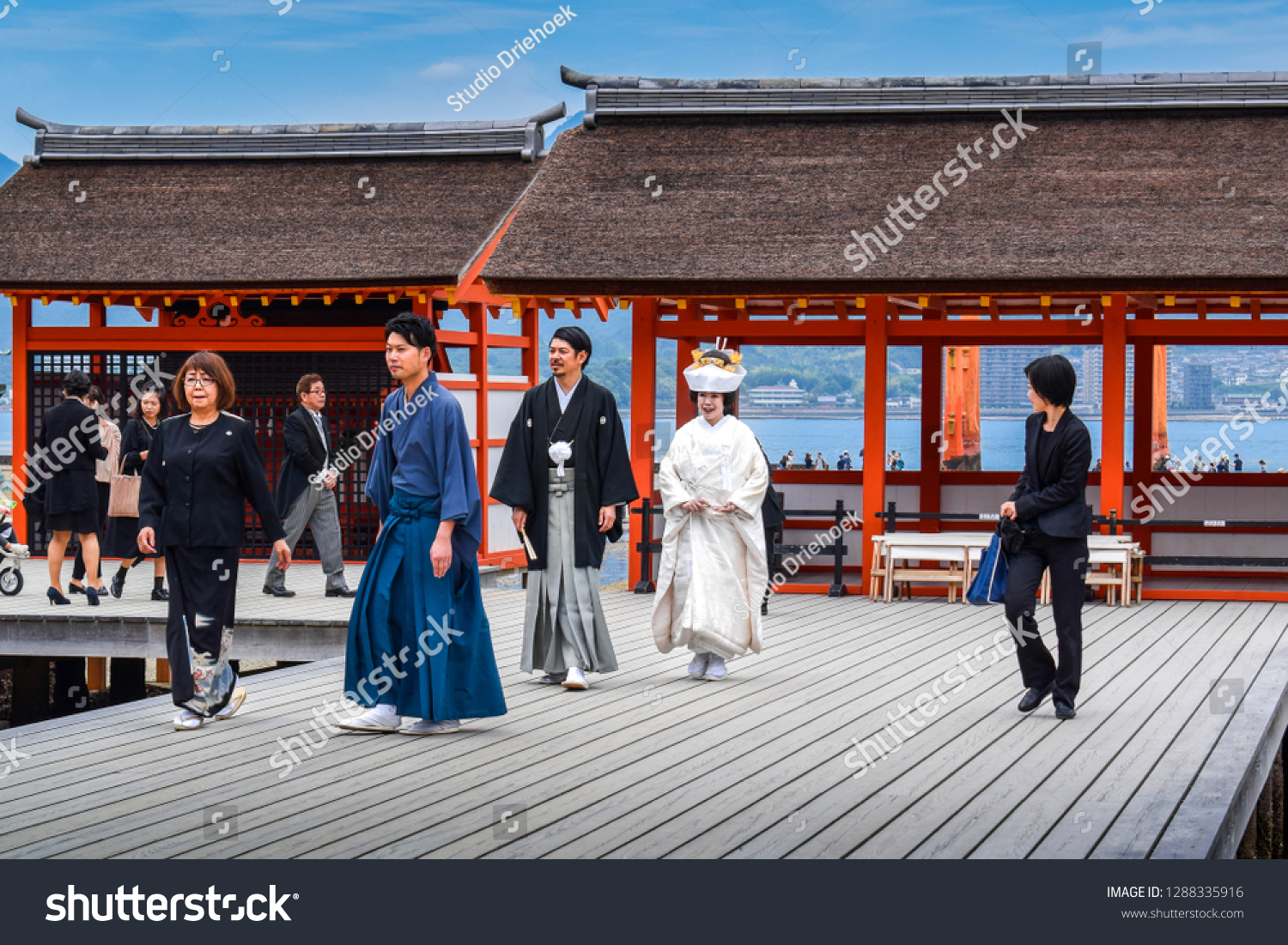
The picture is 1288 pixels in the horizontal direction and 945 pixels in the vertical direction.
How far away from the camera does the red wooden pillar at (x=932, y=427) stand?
39.1 feet

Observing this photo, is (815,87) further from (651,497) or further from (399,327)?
(399,327)

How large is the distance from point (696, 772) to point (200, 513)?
7.39 ft

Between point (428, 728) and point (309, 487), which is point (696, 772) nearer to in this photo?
point (428, 728)

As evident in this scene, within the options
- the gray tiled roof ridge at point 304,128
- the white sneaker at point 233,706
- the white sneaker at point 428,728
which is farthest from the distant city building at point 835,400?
the white sneaker at point 428,728

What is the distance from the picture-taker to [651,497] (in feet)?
36.8

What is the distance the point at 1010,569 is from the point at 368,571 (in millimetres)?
2762

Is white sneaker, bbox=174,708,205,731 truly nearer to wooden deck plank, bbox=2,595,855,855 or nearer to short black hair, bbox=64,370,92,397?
wooden deck plank, bbox=2,595,855,855

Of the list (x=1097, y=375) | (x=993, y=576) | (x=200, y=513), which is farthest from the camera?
(x=1097, y=375)

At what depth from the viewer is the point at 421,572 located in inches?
214

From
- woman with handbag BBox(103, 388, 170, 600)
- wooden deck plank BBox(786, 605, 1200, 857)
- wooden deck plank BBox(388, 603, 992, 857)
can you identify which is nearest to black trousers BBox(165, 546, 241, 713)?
wooden deck plank BBox(388, 603, 992, 857)

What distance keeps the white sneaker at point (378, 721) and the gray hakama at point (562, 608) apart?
3.69 ft

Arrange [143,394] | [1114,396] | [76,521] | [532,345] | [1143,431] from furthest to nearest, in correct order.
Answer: [532,345], [1143,431], [143,394], [1114,396], [76,521]

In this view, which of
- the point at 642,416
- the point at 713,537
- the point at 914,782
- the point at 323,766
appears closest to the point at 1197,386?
the point at 642,416
